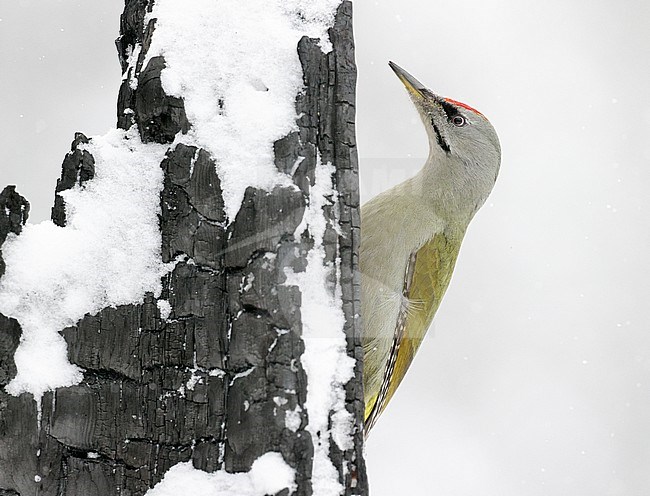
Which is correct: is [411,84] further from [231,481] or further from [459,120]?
[231,481]

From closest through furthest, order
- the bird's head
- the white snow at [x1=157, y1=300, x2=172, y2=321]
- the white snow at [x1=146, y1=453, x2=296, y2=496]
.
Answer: the white snow at [x1=146, y1=453, x2=296, y2=496], the white snow at [x1=157, y1=300, x2=172, y2=321], the bird's head

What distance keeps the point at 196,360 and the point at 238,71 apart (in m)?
0.59

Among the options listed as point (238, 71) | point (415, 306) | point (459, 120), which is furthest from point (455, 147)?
point (238, 71)

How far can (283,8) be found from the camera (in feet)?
5.00

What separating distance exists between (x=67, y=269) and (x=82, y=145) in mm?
253

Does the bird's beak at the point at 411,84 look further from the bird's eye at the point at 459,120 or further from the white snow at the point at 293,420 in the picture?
the white snow at the point at 293,420

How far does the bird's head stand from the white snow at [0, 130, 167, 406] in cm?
101

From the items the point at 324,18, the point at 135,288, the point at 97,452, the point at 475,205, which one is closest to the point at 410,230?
the point at 475,205

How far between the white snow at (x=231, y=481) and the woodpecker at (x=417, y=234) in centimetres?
70

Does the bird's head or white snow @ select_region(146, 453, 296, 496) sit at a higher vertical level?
the bird's head

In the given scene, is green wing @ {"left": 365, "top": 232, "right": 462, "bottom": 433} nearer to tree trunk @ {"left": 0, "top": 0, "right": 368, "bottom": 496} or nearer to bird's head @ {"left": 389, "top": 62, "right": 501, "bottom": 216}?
bird's head @ {"left": 389, "top": 62, "right": 501, "bottom": 216}

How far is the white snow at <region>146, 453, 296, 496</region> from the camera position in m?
1.22

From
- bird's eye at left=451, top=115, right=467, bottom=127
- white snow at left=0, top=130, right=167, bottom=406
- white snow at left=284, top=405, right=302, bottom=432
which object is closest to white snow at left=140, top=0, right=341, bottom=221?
white snow at left=0, top=130, right=167, bottom=406

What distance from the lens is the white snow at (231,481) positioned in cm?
122
